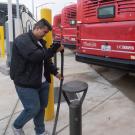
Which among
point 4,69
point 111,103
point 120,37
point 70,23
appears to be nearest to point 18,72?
point 111,103

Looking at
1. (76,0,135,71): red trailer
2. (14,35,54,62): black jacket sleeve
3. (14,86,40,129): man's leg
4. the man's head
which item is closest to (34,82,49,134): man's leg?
(14,86,40,129): man's leg

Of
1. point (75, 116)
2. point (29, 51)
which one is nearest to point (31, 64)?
point (29, 51)

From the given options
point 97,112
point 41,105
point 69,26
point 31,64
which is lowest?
point 97,112

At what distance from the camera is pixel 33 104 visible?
377 cm

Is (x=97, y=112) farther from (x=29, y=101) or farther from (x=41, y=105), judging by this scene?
(x=29, y=101)

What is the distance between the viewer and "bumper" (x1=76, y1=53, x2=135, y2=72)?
6215 mm

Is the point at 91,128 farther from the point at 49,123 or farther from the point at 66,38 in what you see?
the point at 66,38

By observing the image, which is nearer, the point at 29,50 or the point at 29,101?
the point at 29,50

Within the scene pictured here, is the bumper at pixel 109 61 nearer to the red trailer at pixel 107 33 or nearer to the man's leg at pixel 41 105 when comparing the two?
the red trailer at pixel 107 33

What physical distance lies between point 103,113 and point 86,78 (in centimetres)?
305

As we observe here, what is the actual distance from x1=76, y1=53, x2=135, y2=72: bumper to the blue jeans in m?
2.69

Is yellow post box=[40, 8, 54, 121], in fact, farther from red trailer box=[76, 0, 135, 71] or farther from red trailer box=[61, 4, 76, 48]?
red trailer box=[61, 4, 76, 48]

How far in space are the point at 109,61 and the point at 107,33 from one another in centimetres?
62

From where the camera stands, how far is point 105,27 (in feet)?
22.2
